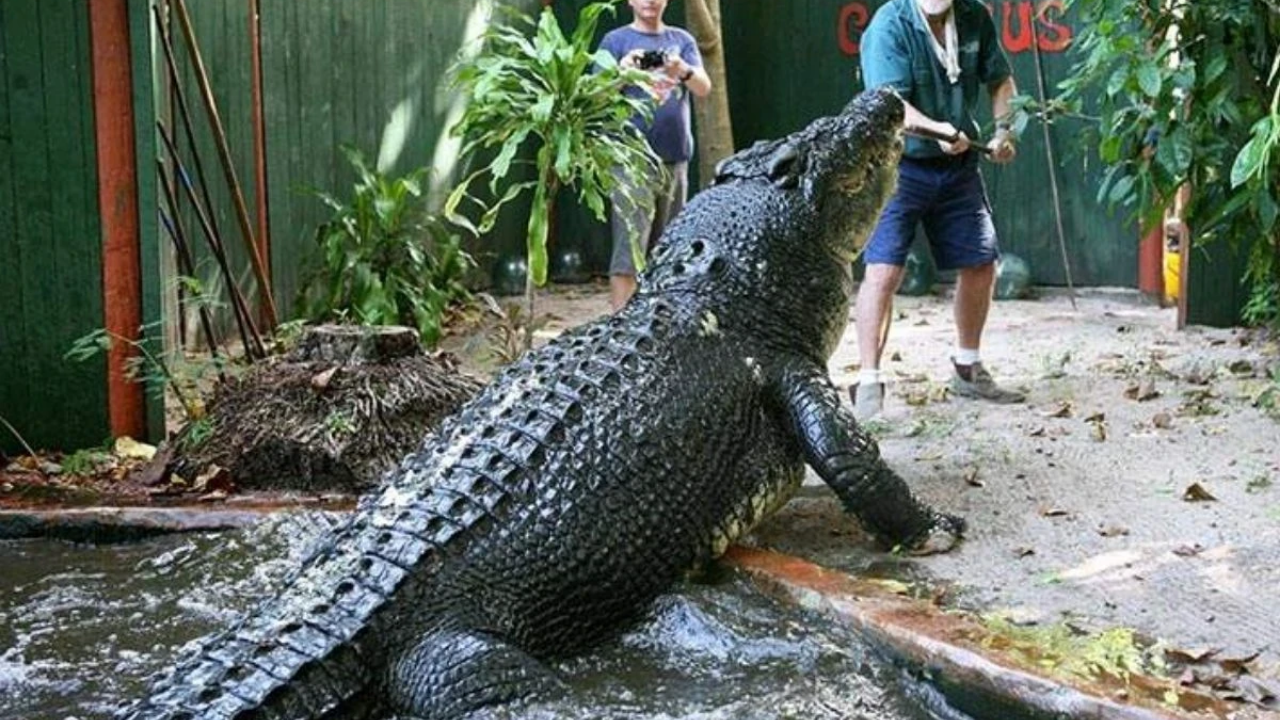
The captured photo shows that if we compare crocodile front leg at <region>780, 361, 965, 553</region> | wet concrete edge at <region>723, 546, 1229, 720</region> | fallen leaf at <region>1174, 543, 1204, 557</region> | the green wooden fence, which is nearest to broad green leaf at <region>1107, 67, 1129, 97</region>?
crocodile front leg at <region>780, 361, 965, 553</region>

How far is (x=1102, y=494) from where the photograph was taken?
5.15 m

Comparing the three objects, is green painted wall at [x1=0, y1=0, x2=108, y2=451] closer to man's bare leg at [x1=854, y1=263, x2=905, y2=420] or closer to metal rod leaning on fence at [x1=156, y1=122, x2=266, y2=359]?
metal rod leaning on fence at [x1=156, y1=122, x2=266, y2=359]

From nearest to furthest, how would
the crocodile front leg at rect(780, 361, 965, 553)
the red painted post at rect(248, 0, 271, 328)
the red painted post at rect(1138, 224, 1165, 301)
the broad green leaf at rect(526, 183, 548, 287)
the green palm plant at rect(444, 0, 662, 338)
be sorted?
the crocodile front leg at rect(780, 361, 965, 553), the green palm plant at rect(444, 0, 662, 338), the broad green leaf at rect(526, 183, 548, 287), the red painted post at rect(248, 0, 271, 328), the red painted post at rect(1138, 224, 1165, 301)

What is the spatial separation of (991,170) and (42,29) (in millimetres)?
7828

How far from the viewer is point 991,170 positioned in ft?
39.3

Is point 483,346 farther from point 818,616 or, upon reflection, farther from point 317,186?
point 818,616

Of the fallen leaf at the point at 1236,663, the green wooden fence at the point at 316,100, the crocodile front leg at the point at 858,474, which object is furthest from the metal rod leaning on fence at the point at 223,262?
the fallen leaf at the point at 1236,663

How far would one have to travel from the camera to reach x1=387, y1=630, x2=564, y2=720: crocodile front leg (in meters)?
3.53

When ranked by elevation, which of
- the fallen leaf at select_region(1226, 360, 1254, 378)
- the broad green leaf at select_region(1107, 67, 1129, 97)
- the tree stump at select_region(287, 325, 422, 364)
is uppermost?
the broad green leaf at select_region(1107, 67, 1129, 97)

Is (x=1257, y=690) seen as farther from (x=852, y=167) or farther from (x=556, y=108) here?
(x=556, y=108)

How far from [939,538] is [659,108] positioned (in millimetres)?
3995

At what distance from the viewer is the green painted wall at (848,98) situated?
11680 mm

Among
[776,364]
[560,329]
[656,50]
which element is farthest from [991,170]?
[776,364]

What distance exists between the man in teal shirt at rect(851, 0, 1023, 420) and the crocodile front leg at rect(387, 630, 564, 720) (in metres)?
3.28
